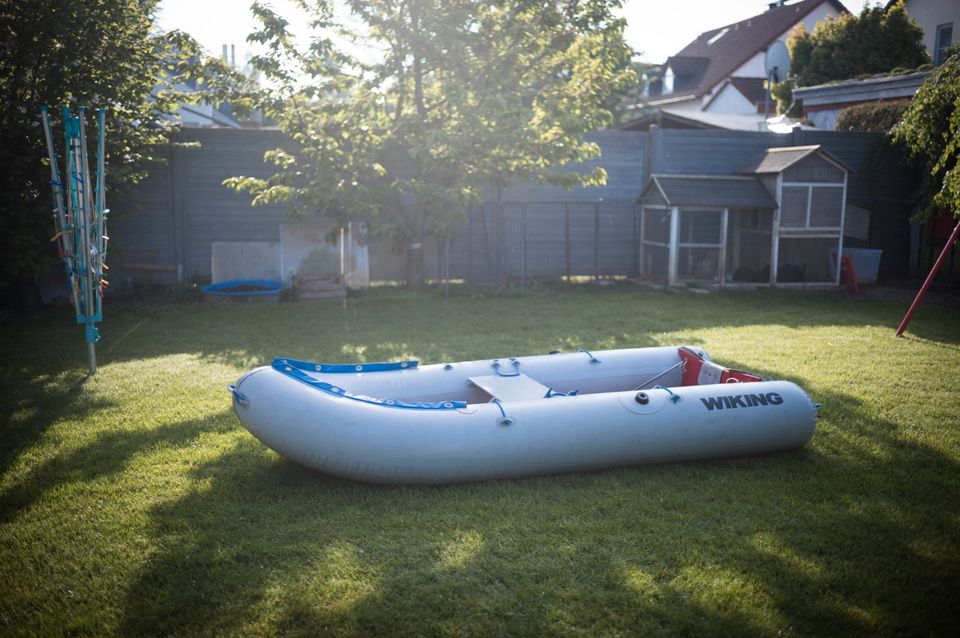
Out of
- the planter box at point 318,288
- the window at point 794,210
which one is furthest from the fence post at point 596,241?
the planter box at point 318,288

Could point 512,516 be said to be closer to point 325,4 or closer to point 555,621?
point 555,621

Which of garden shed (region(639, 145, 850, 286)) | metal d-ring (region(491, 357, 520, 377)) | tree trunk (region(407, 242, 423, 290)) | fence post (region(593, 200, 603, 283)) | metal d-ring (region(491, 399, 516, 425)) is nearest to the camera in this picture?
metal d-ring (region(491, 399, 516, 425))

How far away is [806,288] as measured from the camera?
12977 millimetres

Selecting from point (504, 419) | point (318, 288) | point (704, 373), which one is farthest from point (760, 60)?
point (504, 419)

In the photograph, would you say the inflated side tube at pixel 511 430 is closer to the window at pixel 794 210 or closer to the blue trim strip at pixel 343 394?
the blue trim strip at pixel 343 394

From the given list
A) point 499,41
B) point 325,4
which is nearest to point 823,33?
point 499,41

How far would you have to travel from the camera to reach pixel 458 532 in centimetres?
405

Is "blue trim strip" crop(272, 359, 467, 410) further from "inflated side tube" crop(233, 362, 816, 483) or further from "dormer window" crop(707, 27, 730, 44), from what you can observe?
"dormer window" crop(707, 27, 730, 44)

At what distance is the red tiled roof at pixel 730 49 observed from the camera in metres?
30.6

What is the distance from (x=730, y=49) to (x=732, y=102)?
4330mm

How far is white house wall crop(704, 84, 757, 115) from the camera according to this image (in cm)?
2914

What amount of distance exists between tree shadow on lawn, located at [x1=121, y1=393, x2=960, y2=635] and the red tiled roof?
1160 inches

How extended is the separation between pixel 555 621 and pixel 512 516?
Result: 3.44ft

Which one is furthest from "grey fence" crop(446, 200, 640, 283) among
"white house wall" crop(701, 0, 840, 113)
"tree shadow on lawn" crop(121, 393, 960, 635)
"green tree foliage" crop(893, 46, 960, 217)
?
"white house wall" crop(701, 0, 840, 113)
